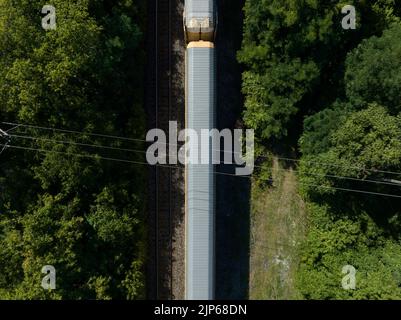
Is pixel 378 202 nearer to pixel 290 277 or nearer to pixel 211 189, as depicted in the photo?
pixel 290 277

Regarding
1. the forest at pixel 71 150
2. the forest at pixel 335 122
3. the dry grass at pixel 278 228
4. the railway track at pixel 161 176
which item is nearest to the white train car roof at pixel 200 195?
the railway track at pixel 161 176

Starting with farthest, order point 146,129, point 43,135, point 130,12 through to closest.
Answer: point 146,129 → point 130,12 → point 43,135

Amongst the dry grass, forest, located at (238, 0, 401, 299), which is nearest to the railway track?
forest, located at (238, 0, 401, 299)

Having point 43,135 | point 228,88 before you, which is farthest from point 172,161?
point 43,135

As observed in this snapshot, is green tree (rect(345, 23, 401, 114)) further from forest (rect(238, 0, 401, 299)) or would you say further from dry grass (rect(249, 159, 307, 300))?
dry grass (rect(249, 159, 307, 300))

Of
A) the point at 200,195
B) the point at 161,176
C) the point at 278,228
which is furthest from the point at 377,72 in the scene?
the point at 161,176
